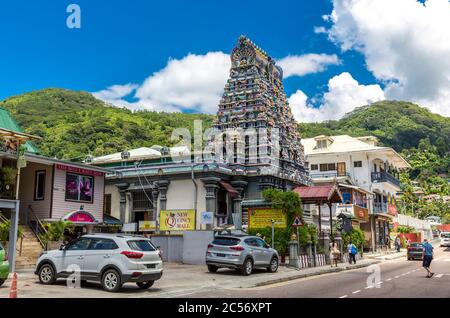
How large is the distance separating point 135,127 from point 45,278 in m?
59.5

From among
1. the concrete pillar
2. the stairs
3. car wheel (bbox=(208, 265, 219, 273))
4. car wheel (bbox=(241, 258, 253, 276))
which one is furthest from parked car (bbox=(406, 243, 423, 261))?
the stairs

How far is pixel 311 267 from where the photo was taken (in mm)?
25688

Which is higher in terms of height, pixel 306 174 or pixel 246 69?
pixel 246 69

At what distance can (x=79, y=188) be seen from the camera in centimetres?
2802

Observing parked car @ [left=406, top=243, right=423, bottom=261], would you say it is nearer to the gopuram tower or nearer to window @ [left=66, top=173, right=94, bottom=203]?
the gopuram tower

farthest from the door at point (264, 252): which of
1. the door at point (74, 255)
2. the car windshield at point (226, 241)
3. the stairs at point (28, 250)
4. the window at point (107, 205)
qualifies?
the window at point (107, 205)

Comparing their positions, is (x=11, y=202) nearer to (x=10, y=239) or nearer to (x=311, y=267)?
(x=10, y=239)

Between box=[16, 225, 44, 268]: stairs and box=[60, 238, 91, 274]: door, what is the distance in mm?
7233

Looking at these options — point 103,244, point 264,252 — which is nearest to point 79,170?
point 264,252

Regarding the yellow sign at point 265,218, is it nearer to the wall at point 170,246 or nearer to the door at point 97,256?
the wall at point 170,246

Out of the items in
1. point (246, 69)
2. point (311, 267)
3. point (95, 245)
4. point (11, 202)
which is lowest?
point (311, 267)

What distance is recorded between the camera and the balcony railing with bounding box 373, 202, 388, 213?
50.7 meters
